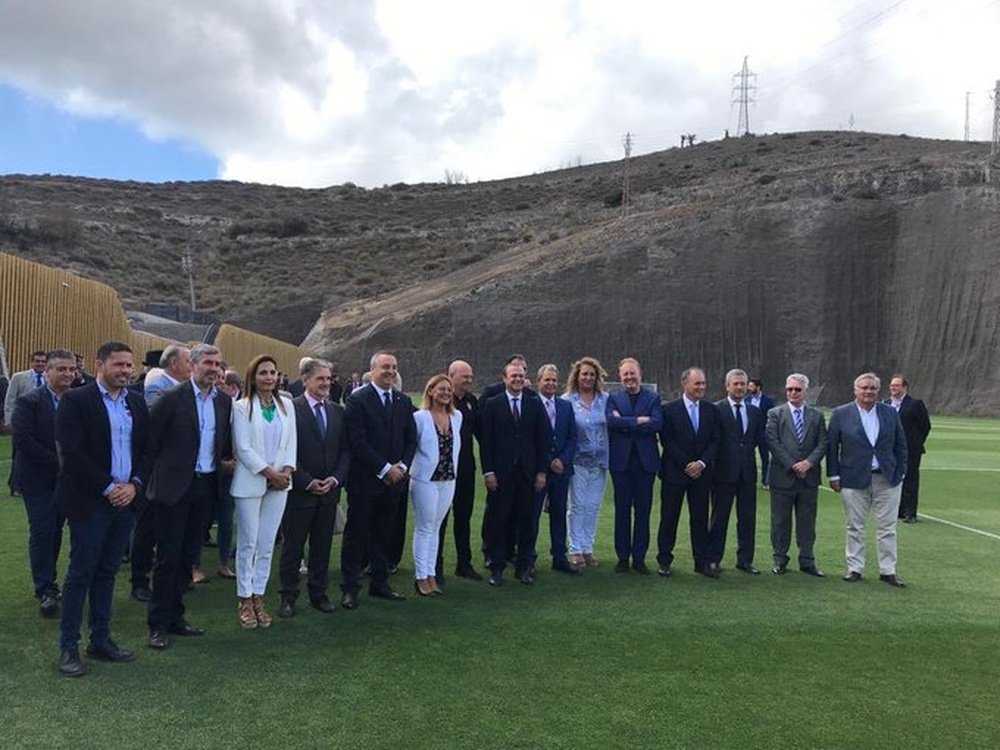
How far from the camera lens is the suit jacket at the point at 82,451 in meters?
5.02

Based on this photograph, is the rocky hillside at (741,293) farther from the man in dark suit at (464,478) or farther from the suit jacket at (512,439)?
the suit jacket at (512,439)

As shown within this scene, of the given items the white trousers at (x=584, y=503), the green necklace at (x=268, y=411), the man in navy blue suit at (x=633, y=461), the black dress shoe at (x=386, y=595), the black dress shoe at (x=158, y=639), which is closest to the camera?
the black dress shoe at (x=158, y=639)

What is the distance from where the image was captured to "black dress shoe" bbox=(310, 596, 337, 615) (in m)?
6.55

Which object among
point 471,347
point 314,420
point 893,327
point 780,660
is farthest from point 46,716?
point 893,327

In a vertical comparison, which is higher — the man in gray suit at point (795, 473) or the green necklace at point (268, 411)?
the green necklace at point (268, 411)

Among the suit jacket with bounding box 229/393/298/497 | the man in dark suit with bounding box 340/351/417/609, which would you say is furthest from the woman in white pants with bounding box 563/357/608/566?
the suit jacket with bounding box 229/393/298/497

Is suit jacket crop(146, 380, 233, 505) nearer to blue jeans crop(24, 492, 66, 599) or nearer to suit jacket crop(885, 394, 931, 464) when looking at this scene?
blue jeans crop(24, 492, 66, 599)

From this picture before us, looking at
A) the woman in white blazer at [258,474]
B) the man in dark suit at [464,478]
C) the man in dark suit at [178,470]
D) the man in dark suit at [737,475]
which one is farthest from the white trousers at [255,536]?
the man in dark suit at [737,475]

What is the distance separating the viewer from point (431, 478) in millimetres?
7113

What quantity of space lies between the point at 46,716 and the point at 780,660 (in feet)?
14.4

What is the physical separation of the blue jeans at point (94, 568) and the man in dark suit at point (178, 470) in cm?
32

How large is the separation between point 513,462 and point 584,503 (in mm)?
1128

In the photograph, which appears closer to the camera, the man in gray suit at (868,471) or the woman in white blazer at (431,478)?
the woman in white blazer at (431,478)

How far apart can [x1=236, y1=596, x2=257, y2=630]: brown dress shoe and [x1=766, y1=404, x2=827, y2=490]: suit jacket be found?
4.98 metres
